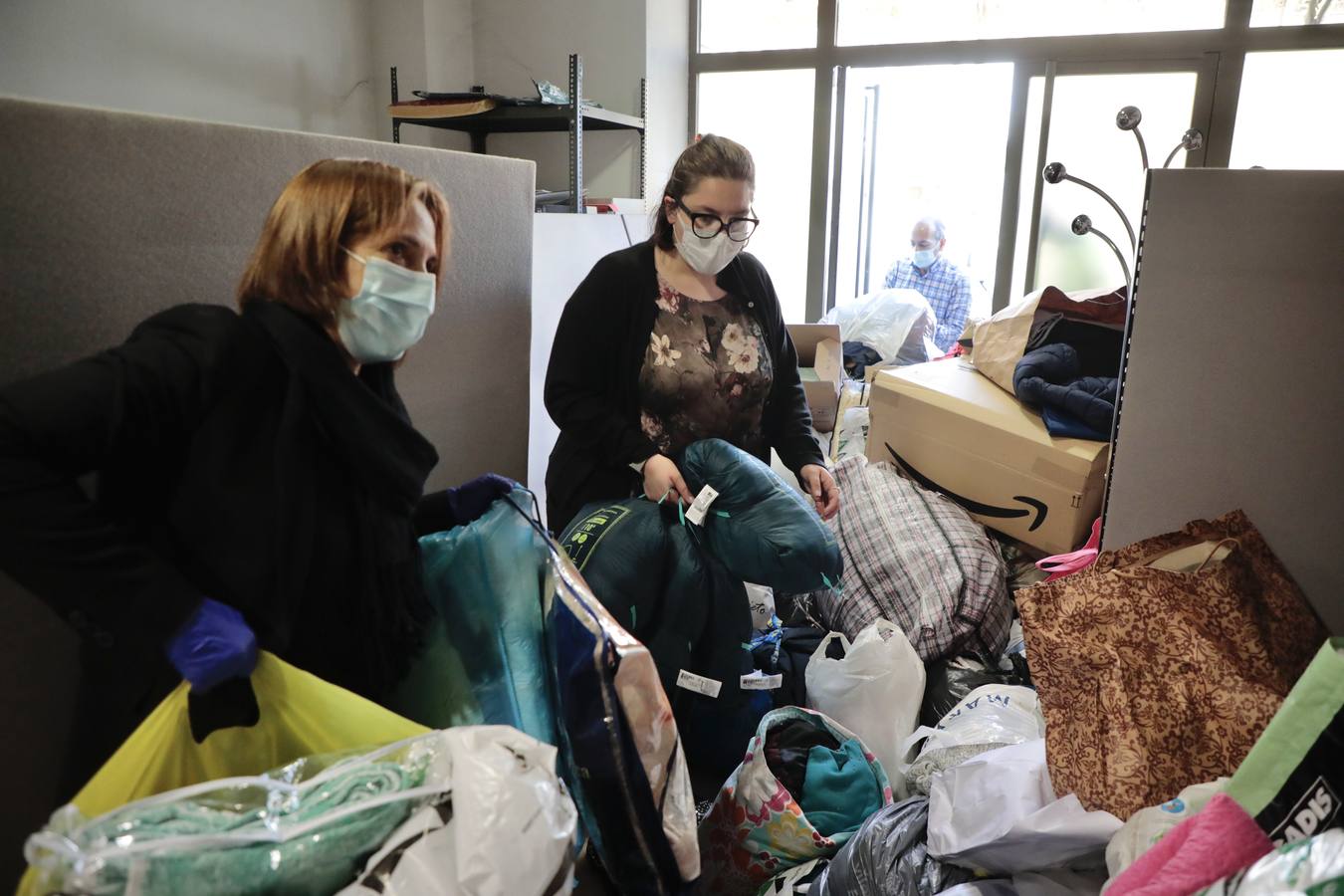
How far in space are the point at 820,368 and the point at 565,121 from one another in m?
1.59

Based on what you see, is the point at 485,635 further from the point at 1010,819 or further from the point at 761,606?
the point at 761,606

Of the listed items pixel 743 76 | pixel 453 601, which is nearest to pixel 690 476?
pixel 453 601

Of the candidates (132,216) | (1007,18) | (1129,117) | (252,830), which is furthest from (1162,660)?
(1007,18)

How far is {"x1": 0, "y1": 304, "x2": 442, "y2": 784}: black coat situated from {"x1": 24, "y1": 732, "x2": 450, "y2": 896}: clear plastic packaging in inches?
6.0

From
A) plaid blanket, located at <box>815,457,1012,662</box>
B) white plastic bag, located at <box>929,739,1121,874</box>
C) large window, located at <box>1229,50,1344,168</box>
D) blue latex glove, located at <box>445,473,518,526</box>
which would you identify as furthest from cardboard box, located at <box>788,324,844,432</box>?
large window, located at <box>1229,50,1344,168</box>

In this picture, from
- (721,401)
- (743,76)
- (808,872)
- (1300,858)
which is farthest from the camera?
(743,76)

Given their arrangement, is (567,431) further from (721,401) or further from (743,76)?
(743,76)

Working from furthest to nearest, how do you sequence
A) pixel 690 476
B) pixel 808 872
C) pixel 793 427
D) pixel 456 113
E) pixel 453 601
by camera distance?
pixel 456 113
pixel 793 427
pixel 690 476
pixel 808 872
pixel 453 601

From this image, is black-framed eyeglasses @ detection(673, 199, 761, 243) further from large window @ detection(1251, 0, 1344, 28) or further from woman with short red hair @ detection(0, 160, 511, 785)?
large window @ detection(1251, 0, 1344, 28)

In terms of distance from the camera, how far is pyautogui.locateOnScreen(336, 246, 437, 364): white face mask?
3.12ft

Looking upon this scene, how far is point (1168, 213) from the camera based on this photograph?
1341 millimetres

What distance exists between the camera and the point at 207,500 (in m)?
0.82

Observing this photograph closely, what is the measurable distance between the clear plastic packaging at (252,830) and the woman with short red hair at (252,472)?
0.37 feet

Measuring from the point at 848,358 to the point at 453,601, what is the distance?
259cm
